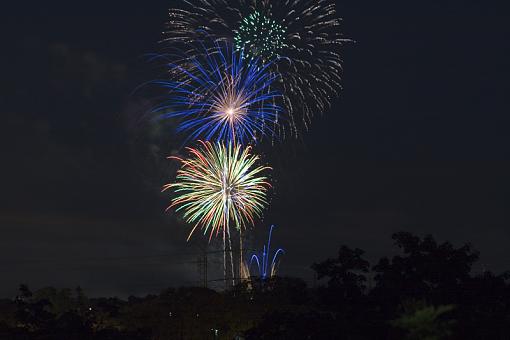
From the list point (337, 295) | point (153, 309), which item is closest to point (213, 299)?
point (153, 309)

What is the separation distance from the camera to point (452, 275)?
54.7 metres

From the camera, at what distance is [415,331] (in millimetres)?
39969

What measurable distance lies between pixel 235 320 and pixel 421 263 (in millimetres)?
48402

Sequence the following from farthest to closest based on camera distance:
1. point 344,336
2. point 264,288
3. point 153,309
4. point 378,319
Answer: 1. point 264,288
2. point 153,309
3. point 378,319
4. point 344,336

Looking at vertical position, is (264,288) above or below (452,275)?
above

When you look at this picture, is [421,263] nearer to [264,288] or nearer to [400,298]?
[400,298]

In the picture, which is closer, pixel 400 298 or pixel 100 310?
pixel 400 298

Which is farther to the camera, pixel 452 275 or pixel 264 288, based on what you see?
pixel 264 288

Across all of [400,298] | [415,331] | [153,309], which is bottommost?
[415,331]

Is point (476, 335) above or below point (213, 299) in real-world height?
below

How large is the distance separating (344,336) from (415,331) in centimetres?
915

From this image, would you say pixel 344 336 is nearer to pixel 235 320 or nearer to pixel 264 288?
pixel 235 320

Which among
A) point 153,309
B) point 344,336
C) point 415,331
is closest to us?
point 415,331

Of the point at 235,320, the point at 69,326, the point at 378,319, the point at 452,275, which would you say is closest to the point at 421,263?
the point at 452,275
